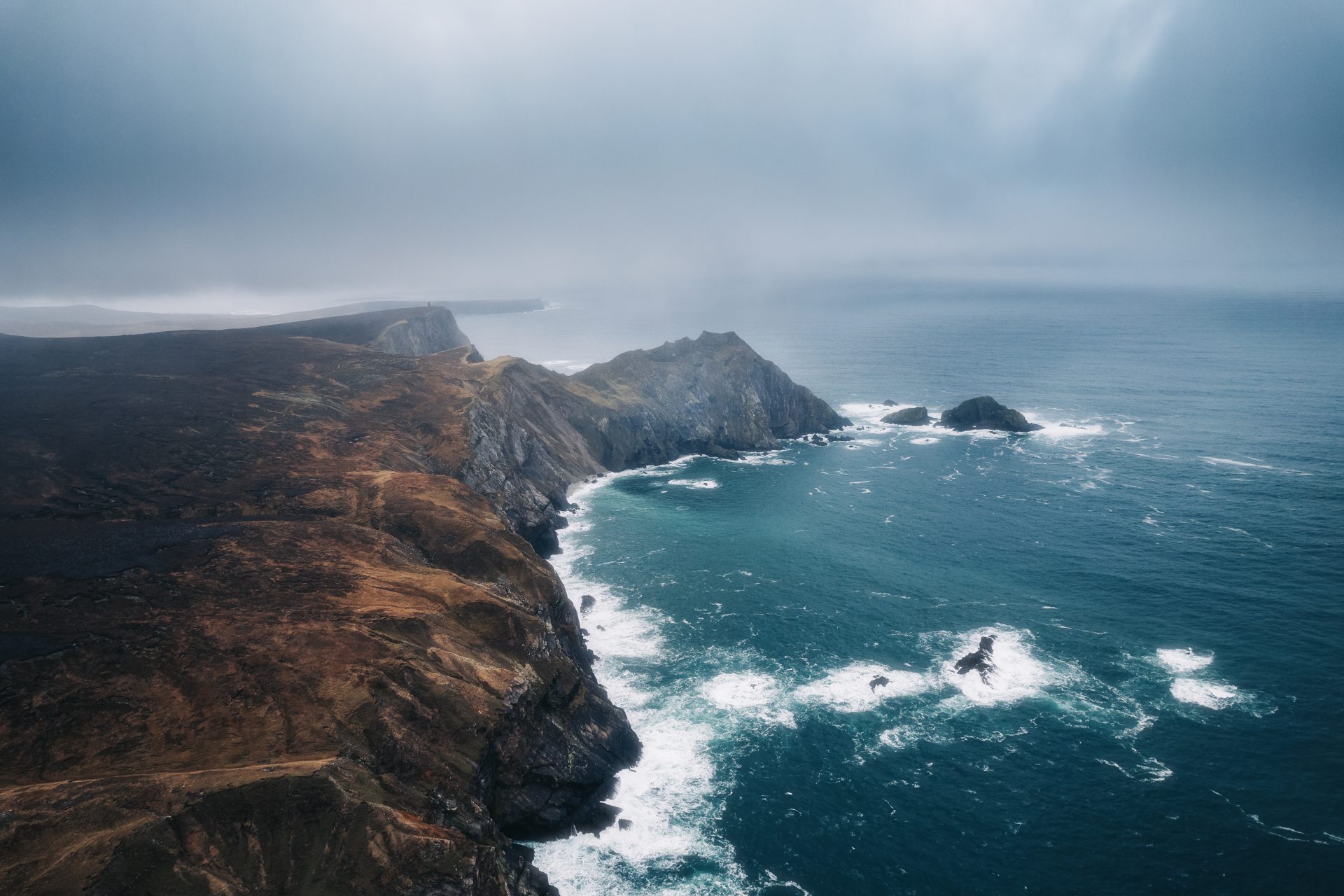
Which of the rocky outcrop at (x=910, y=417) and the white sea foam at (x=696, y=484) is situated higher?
the rocky outcrop at (x=910, y=417)

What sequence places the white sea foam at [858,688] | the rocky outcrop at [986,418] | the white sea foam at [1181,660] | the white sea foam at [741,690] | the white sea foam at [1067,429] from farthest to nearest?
the rocky outcrop at [986,418], the white sea foam at [1067,429], the white sea foam at [1181,660], the white sea foam at [741,690], the white sea foam at [858,688]

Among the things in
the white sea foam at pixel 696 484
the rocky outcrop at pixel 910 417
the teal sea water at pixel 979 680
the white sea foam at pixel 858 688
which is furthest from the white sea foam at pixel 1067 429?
the white sea foam at pixel 858 688

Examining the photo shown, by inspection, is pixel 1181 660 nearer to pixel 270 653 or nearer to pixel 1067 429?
pixel 270 653

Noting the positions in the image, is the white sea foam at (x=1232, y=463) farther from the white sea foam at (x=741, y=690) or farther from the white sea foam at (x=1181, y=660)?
the white sea foam at (x=741, y=690)

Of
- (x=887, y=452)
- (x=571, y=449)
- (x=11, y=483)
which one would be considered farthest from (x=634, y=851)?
(x=887, y=452)

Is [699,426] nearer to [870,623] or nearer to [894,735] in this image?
[870,623]

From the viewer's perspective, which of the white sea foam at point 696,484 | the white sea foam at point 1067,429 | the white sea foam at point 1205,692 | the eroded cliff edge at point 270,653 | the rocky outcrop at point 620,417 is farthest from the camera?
the white sea foam at point 1067,429
